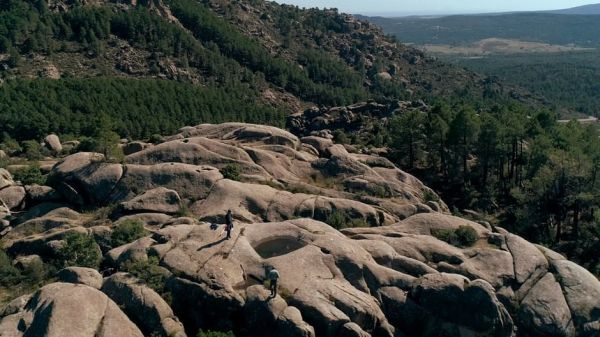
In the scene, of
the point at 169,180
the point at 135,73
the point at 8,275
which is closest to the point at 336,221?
the point at 169,180

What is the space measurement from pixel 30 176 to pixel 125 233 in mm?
21277

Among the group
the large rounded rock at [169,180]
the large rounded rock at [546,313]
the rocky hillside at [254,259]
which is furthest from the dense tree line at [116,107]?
the large rounded rock at [546,313]

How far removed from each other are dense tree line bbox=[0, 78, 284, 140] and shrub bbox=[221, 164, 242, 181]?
55.4 m

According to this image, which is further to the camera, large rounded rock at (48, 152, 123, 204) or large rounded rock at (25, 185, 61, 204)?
large rounded rock at (25, 185, 61, 204)

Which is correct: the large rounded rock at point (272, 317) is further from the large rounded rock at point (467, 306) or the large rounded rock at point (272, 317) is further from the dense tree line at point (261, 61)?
the dense tree line at point (261, 61)

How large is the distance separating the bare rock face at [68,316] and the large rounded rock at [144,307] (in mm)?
903

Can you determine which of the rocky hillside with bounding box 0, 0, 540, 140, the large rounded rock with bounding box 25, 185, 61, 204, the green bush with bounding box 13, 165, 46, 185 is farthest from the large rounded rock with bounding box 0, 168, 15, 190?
the rocky hillside with bounding box 0, 0, 540, 140

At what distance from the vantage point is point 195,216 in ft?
151

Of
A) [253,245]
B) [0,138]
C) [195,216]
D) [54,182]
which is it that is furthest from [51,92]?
[253,245]

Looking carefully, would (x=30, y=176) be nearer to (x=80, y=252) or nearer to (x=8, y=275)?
(x=8, y=275)

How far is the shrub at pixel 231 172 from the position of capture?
171ft

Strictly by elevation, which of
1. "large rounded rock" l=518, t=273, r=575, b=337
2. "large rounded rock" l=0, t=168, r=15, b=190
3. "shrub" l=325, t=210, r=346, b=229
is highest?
Answer: "large rounded rock" l=0, t=168, r=15, b=190

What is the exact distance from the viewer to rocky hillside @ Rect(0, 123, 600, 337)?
1243 inches

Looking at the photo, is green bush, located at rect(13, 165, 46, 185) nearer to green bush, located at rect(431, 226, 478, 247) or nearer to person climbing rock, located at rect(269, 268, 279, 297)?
person climbing rock, located at rect(269, 268, 279, 297)
